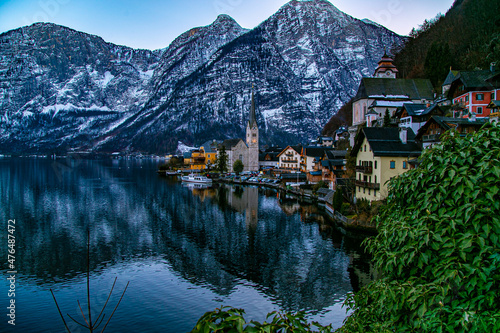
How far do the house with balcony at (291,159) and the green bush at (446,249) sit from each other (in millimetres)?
86393

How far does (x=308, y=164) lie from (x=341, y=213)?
4251cm

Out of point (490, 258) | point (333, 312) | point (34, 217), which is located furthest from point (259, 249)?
point (34, 217)

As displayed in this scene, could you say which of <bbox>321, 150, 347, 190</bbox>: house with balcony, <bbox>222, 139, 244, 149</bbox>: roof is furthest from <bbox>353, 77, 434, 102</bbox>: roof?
<bbox>222, 139, 244, 149</bbox>: roof

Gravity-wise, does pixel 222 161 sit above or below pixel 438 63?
below

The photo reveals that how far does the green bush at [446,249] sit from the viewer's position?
22.3ft

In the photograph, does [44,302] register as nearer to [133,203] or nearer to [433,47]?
[133,203]

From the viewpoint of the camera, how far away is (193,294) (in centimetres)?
2220

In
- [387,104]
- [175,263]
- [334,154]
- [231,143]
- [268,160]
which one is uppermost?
[387,104]

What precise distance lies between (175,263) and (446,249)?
24107 mm

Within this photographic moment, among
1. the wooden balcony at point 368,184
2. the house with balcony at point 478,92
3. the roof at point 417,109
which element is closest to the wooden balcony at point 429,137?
the wooden balcony at point 368,184

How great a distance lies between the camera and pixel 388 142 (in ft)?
132

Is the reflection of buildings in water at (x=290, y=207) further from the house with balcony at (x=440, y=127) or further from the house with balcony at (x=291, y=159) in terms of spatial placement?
the house with balcony at (x=291, y=159)

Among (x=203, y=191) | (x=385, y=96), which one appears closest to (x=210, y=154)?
(x=203, y=191)

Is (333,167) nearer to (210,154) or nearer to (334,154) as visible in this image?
(334,154)
